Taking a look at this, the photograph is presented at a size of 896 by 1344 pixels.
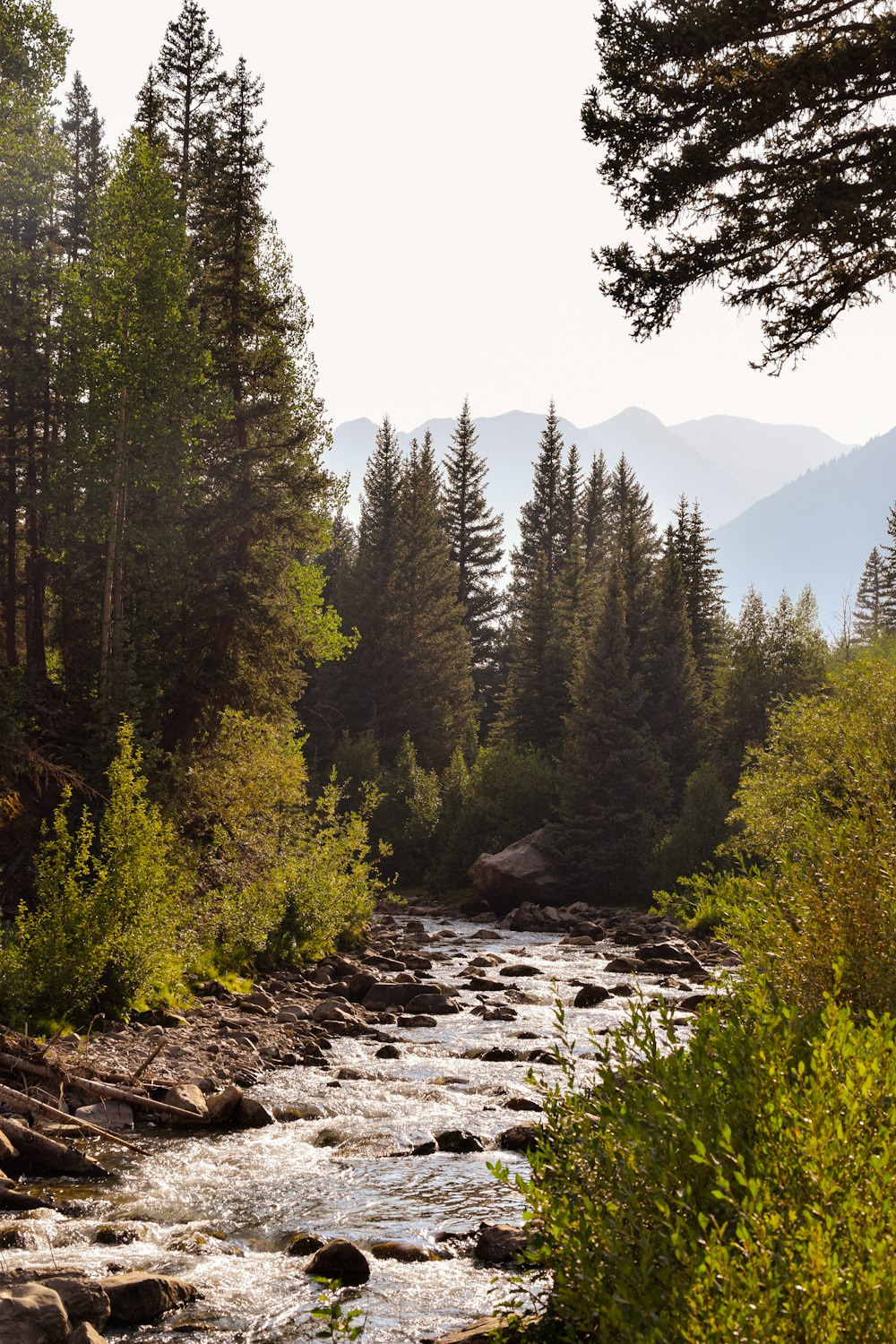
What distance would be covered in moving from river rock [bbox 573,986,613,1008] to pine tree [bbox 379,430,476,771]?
34.9m

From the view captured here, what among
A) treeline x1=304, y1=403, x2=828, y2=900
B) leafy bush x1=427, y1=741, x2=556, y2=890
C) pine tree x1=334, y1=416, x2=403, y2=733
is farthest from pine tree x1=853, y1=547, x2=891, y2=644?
leafy bush x1=427, y1=741, x2=556, y2=890

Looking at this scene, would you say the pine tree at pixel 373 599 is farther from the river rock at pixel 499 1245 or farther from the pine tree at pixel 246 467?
the river rock at pixel 499 1245

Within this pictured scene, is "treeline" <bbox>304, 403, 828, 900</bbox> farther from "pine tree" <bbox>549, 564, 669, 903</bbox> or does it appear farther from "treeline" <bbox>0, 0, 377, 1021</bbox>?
"treeline" <bbox>0, 0, 377, 1021</bbox>

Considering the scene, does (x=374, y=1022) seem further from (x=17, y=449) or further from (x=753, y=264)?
(x=17, y=449)

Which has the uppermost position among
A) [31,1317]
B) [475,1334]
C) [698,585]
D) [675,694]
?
[698,585]

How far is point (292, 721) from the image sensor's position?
28766 millimetres

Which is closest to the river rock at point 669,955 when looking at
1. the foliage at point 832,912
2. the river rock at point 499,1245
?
the foliage at point 832,912

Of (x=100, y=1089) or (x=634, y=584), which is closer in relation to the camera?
(x=100, y=1089)

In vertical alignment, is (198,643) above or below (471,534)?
below

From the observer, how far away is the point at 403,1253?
7.54 meters

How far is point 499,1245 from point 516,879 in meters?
30.4

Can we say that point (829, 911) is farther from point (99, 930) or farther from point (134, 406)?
point (134, 406)

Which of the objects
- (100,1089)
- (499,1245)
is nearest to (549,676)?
(100,1089)

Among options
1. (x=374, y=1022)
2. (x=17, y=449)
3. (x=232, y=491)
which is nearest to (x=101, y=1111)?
(x=374, y=1022)
